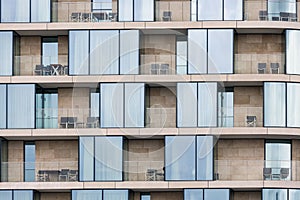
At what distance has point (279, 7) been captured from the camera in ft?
204

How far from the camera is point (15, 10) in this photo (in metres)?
62.3

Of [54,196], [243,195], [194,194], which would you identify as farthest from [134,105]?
[243,195]

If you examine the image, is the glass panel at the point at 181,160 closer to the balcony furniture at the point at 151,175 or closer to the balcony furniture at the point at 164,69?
the balcony furniture at the point at 151,175

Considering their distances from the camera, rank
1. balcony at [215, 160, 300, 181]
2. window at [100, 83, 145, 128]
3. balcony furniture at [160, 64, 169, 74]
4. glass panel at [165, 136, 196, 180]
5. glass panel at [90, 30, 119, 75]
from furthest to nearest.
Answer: balcony furniture at [160, 64, 169, 74] < glass panel at [90, 30, 119, 75] < window at [100, 83, 145, 128] < balcony at [215, 160, 300, 181] < glass panel at [165, 136, 196, 180]

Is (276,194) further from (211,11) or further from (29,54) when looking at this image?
(29,54)

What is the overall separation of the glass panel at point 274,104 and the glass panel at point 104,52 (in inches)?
243

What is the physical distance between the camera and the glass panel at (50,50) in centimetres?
6291

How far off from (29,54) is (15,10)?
2.01 m

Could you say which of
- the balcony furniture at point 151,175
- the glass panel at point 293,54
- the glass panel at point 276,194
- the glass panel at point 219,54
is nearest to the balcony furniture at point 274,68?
the glass panel at point 293,54

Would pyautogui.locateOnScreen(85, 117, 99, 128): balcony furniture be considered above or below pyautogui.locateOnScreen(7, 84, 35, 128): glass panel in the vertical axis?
below

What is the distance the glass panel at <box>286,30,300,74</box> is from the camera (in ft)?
202

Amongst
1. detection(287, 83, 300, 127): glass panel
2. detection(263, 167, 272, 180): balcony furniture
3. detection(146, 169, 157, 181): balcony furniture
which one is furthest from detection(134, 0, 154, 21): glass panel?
detection(263, 167, 272, 180): balcony furniture

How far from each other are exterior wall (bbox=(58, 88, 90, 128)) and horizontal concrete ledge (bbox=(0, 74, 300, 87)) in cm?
55

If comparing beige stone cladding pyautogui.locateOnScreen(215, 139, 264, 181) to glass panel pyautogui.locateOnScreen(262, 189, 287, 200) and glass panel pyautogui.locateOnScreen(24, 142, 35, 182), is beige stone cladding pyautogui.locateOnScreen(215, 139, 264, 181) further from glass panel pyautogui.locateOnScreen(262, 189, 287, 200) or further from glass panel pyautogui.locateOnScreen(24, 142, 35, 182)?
glass panel pyautogui.locateOnScreen(24, 142, 35, 182)
